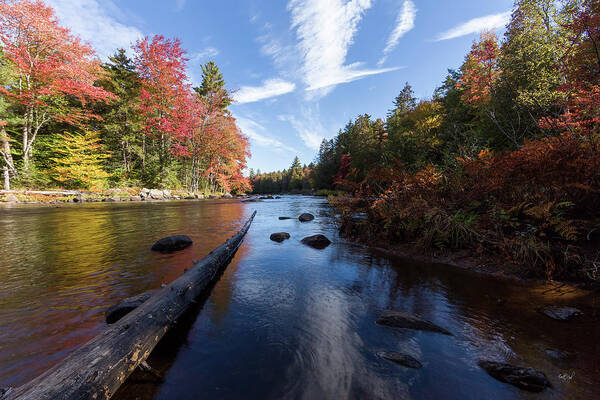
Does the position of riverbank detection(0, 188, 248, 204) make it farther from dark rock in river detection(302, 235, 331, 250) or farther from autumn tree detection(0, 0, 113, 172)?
dark rock in river detection(302, 235, 331, 250)

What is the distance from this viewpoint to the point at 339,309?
10.4ft

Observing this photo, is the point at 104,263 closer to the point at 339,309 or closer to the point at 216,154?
the point at 339,309

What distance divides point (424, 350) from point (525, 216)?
4.48m

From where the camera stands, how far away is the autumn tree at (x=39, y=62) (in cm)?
1595

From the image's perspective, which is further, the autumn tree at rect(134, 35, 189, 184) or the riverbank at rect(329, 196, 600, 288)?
the autumn tree at rect(134, 35, 189, 184)

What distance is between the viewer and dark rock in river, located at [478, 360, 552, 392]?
177 centimetres

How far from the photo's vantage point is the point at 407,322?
8.95 feet

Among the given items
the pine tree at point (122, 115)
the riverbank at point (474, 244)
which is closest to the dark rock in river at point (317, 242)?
the riverbank at point (474, 244)

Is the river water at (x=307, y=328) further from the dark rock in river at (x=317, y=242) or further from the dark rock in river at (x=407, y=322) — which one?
the dark rock in river at (x=317, y=242)

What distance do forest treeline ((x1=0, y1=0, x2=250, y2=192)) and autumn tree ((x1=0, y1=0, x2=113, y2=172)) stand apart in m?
0.06

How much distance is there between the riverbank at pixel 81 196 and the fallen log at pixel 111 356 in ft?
71.3

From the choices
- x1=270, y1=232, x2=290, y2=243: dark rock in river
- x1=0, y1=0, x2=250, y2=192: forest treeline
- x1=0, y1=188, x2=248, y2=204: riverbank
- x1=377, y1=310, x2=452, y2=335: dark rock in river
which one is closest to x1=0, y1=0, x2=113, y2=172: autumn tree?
x1=0, y1=0, x2=250, y2=192: forest treeline

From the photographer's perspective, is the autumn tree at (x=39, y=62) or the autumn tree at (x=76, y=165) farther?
the autumn tree at (x=76, y=165)

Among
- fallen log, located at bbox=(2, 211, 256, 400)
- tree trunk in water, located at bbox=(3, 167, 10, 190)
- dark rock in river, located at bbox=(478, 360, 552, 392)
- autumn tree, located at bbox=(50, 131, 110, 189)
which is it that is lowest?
dark rock in river, located at bbox=(478, 360, 552, 392)
